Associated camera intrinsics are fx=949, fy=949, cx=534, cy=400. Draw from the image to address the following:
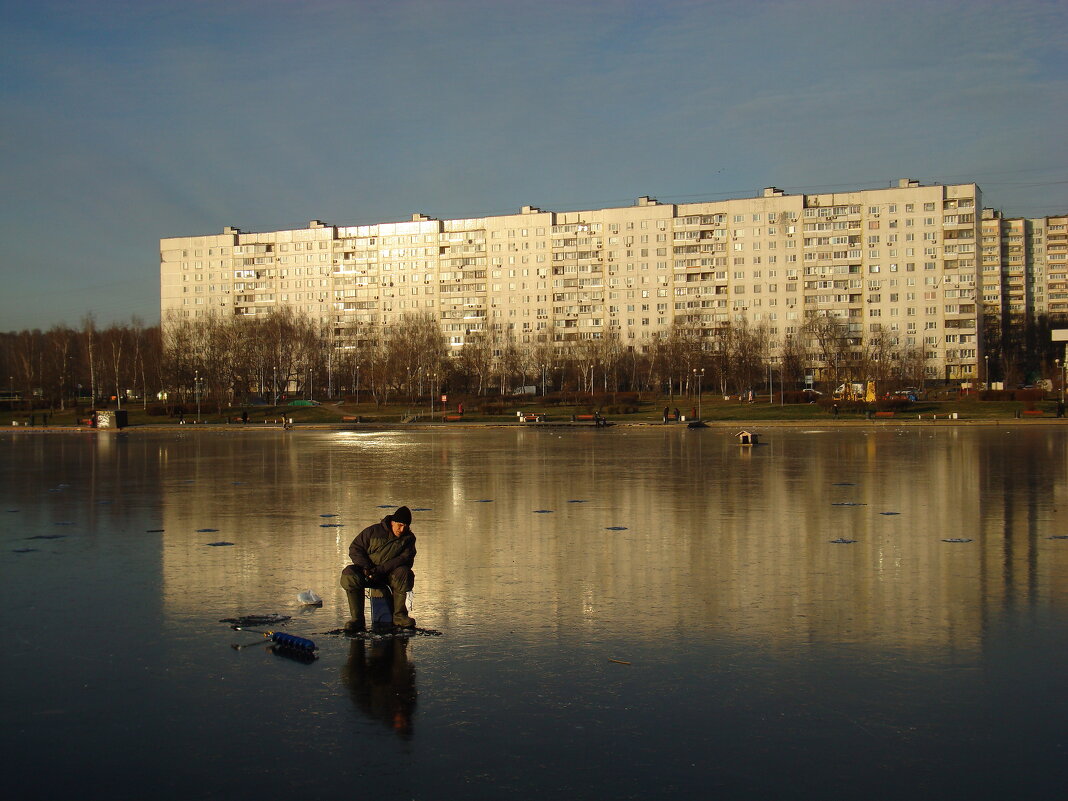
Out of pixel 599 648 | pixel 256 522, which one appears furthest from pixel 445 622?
pixel 256 522

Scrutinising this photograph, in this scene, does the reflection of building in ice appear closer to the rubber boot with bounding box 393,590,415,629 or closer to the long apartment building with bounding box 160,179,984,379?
the rubber boot with bounding box 393,590,415,629

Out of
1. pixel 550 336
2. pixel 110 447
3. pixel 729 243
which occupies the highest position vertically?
pixel 729 243

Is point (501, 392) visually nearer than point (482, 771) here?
No

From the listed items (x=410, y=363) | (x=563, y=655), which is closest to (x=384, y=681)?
(x=563, y=655)

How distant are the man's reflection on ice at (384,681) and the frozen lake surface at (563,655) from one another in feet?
0.09

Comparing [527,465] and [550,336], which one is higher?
[550,336]

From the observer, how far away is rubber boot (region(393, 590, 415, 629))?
900 cm

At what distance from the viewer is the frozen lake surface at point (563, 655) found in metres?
5.74

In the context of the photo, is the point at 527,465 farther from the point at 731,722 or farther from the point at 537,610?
the point at 731,722

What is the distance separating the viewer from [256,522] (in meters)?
16.5

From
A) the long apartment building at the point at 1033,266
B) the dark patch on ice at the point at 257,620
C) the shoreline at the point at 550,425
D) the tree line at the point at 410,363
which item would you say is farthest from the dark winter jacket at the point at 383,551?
the long apartment building at the point at 1033,266

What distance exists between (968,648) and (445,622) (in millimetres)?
4752

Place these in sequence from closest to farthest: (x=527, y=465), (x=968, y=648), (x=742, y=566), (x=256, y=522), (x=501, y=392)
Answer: (x=968, y=648)
(x=742, y=566)
(x=256, y=522)
(x=527, y=465)
(x=501, y=392)

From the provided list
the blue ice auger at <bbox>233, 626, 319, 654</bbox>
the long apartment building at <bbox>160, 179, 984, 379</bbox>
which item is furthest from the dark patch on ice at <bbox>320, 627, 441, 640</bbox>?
the long apartment building at <bbox>160, 179, 984, 379</bbox>
